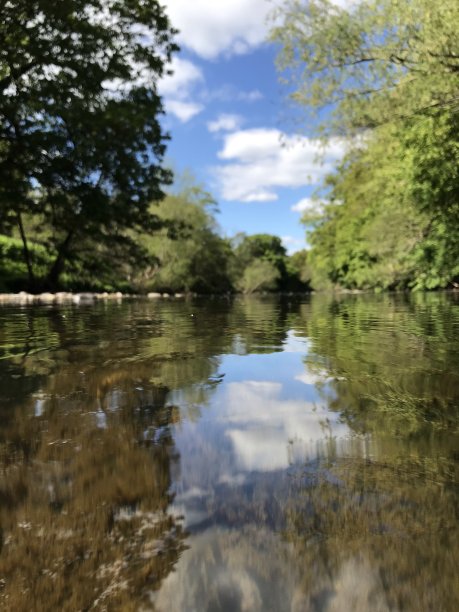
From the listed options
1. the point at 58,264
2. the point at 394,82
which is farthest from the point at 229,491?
the point at 58,264

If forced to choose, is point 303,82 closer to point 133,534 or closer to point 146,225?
point 146,225

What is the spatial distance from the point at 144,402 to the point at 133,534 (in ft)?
5.95

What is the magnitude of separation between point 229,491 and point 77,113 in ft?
49.8

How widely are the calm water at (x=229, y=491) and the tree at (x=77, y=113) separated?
12671 millimetres

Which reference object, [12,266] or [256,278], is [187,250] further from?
[256,278]

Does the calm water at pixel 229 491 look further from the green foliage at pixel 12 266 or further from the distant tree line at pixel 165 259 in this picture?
the green foliage at pixel 12 266

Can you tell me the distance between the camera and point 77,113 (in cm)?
1494

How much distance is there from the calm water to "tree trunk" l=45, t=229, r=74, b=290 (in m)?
15.7

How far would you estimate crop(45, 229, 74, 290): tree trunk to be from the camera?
63.9 feet

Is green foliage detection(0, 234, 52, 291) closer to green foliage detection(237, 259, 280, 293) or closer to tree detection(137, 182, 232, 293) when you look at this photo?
tree detection(137, 182, 232, 293)

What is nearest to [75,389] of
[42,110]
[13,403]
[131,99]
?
[13,403]

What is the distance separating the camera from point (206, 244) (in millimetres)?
52094

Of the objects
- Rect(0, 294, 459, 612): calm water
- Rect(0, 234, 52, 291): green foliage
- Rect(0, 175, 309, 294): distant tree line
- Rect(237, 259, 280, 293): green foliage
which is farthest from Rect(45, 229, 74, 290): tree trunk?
Rect(237, 259, 280, 293): green foliage

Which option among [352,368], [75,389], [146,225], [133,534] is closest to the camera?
[133,534]
